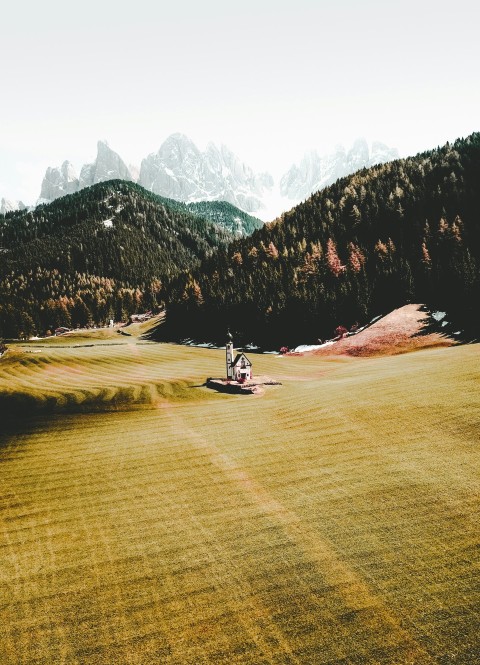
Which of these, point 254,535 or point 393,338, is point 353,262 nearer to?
point 393,338

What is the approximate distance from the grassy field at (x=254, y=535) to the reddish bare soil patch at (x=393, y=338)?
5265 cm

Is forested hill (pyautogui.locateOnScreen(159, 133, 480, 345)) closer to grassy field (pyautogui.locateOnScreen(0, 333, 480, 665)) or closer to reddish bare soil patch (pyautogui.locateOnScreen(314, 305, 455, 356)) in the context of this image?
reddish bare soil patch (pyautogui.locateOnScreen(314, 305, 455, 356))

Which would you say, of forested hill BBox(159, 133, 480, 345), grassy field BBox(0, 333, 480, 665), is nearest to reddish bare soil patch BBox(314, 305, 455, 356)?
forested hill BBox(159, 133, 480, 345)

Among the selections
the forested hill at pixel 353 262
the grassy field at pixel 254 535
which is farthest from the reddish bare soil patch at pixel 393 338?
the grassy field at pixel 254 535

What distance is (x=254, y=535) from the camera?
16312 mm

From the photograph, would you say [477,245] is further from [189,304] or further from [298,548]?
[298,548]

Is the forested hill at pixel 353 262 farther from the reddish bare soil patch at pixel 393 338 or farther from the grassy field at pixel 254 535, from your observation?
the grassy field at pixel 254 535

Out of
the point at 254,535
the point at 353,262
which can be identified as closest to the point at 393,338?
the point at 353,262

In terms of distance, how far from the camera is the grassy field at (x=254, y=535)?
11.7m

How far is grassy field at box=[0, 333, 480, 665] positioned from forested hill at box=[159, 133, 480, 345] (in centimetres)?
7019

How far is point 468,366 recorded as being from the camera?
33594 millimetres

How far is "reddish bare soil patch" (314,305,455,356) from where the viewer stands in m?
80.9

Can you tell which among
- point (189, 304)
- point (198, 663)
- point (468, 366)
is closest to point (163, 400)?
point (468, 366)

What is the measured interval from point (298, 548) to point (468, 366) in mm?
24934
